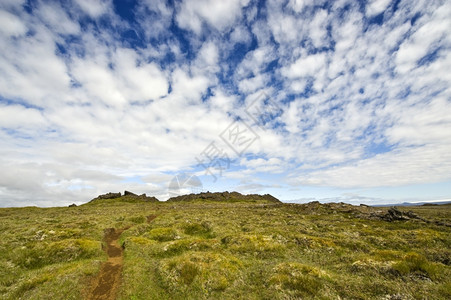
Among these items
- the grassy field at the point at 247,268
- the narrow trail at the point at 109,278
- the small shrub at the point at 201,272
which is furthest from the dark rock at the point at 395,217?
the narrow trail at the point at 109,278

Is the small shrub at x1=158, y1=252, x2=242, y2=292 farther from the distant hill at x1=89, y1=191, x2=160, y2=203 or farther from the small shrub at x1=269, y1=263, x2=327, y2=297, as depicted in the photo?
the distant hill at x1=89, y1=191, x2=160, y2=203

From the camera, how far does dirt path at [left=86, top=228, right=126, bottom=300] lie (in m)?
20.1

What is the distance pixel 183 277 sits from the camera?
21.2 m

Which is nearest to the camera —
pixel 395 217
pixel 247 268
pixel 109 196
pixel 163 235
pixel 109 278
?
pixel 109 278

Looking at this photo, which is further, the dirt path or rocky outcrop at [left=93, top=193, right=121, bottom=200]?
rocky outcrop at [left=93, top=193, right=121, bottom=200]

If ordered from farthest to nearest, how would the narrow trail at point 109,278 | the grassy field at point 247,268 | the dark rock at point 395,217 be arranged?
1. the dark rock at point 395,217
2. the narrow trail at point 109,278
3. the grassy field at point 247,268

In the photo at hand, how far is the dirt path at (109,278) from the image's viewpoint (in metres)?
20.1

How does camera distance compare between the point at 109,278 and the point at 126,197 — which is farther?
the point at 126,197

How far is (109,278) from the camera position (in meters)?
23.2

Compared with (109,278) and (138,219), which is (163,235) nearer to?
(109,278)

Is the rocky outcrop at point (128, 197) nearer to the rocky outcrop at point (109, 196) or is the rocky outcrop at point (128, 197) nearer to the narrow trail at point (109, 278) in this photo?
the rocky outcrop at point (109, 196)

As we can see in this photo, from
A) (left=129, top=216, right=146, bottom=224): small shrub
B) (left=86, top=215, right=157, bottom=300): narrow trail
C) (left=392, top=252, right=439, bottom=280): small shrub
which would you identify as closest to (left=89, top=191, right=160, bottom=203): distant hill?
(left=129, top=216, right=146, bottom=224): small shrub

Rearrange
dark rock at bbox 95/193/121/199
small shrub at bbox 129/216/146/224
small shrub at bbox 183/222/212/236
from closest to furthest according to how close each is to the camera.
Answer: small shrub at bbox 183/222/212/236
small shrub at bbox 129/216/146/224
dark rock at bbox 95/193/121/199

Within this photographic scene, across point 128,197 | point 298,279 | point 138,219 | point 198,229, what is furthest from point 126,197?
point 298,279
